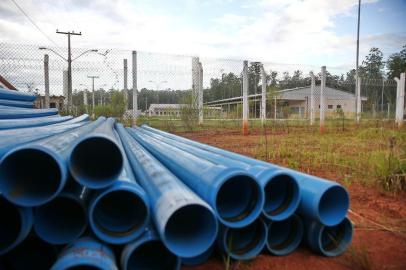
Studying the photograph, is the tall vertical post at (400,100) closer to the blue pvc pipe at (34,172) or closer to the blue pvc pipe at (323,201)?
the blue pvc pipe at (323,201)

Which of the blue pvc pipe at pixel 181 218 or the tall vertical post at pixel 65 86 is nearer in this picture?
the blue pvc pipe at pixel 181 218

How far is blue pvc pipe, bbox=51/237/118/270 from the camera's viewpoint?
153cm

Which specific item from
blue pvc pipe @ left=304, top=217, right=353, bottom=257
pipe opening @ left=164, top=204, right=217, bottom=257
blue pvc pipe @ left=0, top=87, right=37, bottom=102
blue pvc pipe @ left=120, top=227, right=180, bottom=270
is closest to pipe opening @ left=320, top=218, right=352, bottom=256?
blue pvc pipe @ left=304, top=217, right=353, bottom=257

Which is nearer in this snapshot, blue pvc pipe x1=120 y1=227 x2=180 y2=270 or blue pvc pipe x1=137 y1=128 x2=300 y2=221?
blue pvc pipe x1=120 y1=227 x2=180 y2=270

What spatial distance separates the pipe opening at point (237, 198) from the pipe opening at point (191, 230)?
17 centimetres

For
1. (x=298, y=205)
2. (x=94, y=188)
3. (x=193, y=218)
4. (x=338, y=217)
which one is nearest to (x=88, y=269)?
(x=94, y=188)

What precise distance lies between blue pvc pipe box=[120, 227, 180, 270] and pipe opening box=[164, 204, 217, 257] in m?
0.08

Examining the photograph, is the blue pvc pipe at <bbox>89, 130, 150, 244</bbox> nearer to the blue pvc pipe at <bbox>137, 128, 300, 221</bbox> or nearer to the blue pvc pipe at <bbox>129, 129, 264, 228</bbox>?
the blue pvc pipe at <bbox>129, 129, 264, 228</bbox>

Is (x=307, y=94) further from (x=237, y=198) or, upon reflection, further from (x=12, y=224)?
(x=12, y=224)

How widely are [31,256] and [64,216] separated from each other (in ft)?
0.97

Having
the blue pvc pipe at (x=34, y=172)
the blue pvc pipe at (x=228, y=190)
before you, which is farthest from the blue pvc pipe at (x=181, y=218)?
the blue pvc pipe at (x=34, y=172)

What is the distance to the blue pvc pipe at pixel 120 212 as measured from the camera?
1799mm

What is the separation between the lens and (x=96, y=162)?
6.75ft

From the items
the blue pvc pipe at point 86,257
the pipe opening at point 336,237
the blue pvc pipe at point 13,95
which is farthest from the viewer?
the blue pvc pipe at point 13,95
